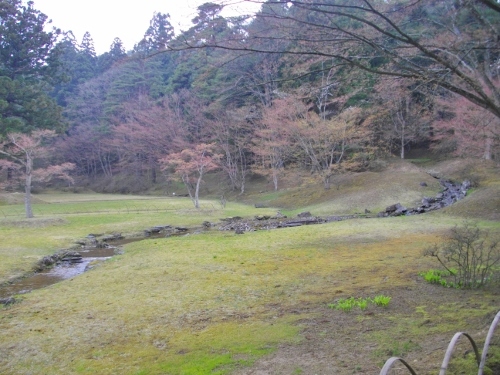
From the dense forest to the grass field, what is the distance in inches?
118

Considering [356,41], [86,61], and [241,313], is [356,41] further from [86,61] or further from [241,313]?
[86,61]

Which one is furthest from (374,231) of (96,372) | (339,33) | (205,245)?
(96,372)

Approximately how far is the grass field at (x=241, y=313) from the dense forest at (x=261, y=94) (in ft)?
9.86

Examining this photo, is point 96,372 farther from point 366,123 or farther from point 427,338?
point 366,123

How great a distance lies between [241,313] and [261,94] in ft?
77.0

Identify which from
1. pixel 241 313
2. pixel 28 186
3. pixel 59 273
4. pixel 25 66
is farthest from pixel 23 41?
pixel 241 313

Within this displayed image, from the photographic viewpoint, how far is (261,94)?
27.8 m

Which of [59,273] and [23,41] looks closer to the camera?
[59,273]

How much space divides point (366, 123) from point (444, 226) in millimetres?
14832

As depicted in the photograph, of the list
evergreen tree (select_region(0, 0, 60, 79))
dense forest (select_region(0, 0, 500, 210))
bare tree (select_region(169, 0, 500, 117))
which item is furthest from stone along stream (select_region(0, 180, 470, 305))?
evergreen tree (select_region(0, 0, 60, 79))

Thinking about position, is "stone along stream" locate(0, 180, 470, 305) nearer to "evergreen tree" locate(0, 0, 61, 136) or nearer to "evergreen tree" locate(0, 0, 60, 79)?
"evergreen tree" locate(0, 0, 61, 136)

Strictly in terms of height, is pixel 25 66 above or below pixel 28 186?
Result: above

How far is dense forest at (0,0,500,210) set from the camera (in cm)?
529

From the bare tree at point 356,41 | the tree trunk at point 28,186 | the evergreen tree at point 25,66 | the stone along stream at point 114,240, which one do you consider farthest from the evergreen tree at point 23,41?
the bare tree at point 356,41
